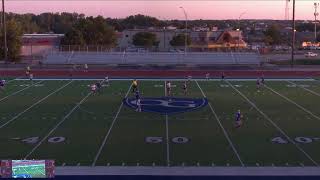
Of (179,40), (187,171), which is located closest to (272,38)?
(179,40)

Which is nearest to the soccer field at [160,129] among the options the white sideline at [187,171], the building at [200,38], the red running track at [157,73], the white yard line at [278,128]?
the white yard line at [278,128]

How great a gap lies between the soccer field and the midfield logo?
8.4 inches

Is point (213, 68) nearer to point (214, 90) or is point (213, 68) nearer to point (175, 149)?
point (214, 90)

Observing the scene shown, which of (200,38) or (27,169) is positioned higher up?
(200,38)

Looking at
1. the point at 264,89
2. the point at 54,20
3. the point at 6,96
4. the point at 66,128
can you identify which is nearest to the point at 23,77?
the point at 6,96

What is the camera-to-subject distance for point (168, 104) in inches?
1000

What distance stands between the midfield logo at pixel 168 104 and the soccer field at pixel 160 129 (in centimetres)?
21

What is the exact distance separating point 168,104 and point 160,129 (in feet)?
20.1

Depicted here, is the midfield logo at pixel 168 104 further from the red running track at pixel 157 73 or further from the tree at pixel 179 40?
the tree at pixel 179 40

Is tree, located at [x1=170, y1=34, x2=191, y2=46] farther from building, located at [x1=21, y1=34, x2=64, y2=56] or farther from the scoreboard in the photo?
the scoreboard

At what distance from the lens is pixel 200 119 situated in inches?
845

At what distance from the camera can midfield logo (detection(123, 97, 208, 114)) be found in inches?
932

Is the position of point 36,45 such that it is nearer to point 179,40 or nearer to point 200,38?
point 179,40

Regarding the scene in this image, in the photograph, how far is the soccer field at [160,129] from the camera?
15352mm
